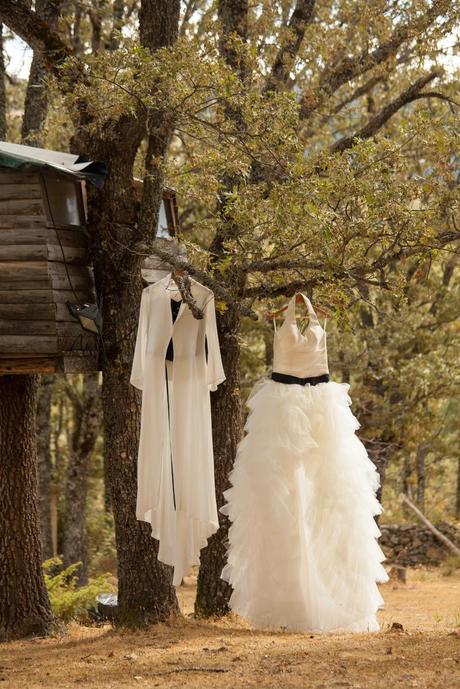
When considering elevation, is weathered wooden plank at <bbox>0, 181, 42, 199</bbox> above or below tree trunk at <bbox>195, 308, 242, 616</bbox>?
above

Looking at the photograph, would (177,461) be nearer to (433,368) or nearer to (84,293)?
(84,293)

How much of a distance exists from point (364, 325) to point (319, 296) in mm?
7737

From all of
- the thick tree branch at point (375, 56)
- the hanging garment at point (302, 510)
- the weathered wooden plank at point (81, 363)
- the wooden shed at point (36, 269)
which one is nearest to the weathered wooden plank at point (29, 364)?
the wooden shed at point (36, 269)

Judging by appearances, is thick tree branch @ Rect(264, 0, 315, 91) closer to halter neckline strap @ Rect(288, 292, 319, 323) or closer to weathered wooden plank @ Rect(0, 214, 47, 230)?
halter neckline strap @ Rect(288, 292, 319, 323)

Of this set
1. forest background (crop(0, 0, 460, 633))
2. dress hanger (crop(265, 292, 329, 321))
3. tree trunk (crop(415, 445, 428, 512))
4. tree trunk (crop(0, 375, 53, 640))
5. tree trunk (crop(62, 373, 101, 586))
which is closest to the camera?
forest background (crop(0, 0, 460, 633))

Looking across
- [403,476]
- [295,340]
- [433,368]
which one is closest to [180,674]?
[295,340]

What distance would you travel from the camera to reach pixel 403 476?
66.0 ft

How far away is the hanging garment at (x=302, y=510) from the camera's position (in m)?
6.46

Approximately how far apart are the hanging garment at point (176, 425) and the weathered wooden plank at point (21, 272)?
2.76 ft

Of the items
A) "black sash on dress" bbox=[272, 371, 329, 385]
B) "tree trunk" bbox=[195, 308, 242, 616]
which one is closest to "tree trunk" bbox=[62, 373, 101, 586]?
"tree trunk" bbox=[195, 308, 242, 616]

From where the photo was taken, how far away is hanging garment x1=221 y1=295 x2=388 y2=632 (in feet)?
21.2

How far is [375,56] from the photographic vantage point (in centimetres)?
915

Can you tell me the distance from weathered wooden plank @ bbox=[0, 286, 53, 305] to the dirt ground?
261 cm

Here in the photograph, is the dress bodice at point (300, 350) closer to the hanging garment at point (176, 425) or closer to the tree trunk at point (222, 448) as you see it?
the hanging garment at point (176, 425)
